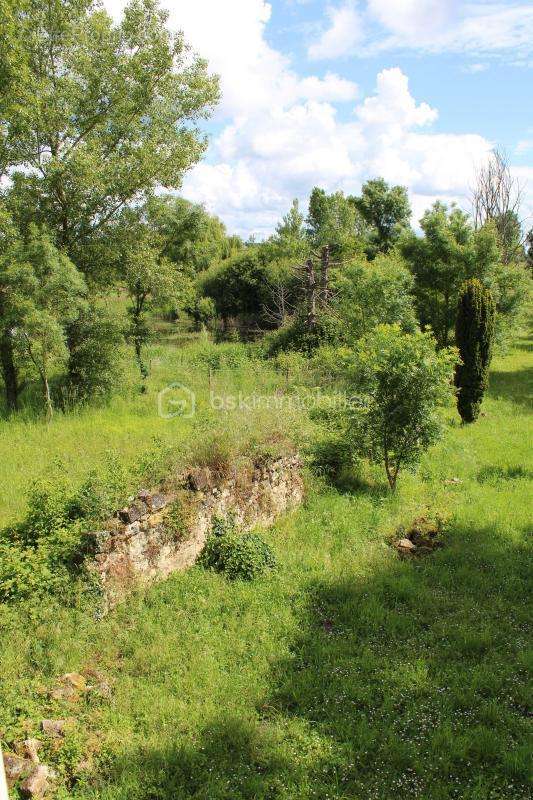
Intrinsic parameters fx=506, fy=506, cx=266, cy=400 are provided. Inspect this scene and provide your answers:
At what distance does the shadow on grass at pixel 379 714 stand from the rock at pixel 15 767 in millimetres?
608

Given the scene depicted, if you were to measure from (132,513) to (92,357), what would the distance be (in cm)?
878

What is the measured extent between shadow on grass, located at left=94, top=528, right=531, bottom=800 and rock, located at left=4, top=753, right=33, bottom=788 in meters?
0.61

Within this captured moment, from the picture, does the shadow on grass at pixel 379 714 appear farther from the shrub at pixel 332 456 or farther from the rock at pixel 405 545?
the shrub at pixel 332 456

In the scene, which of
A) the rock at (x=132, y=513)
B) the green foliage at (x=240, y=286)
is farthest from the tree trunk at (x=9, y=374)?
the green foliage at (x=240, y=286)

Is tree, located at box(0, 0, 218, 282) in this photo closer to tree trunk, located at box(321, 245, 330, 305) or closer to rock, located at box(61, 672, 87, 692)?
tree trunk, located at box(321, 245, 330, 305)

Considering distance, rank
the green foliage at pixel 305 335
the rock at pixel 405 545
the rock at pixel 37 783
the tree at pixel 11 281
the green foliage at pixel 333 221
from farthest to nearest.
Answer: the green foliage at pixel 333 221 < the green foliage at pixel 305 335 < the tree at pixel 11 281 < the rock at pixel 405 545 < the rock at pixel 37 783

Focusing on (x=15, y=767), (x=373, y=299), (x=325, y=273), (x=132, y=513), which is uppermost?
(x=325, y=273)

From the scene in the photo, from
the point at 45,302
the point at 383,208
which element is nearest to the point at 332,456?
the point at 45,302

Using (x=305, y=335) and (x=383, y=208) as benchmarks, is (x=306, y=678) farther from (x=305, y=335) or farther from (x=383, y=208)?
(x=383, y=208)

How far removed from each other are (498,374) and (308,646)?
19677 millimetres

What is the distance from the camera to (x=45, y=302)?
40.3 feet

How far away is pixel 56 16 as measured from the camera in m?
13.0

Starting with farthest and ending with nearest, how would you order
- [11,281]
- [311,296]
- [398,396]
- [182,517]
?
[311,296], [11,281], [398,396], [182,517]

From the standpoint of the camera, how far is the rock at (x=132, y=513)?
6387mm
